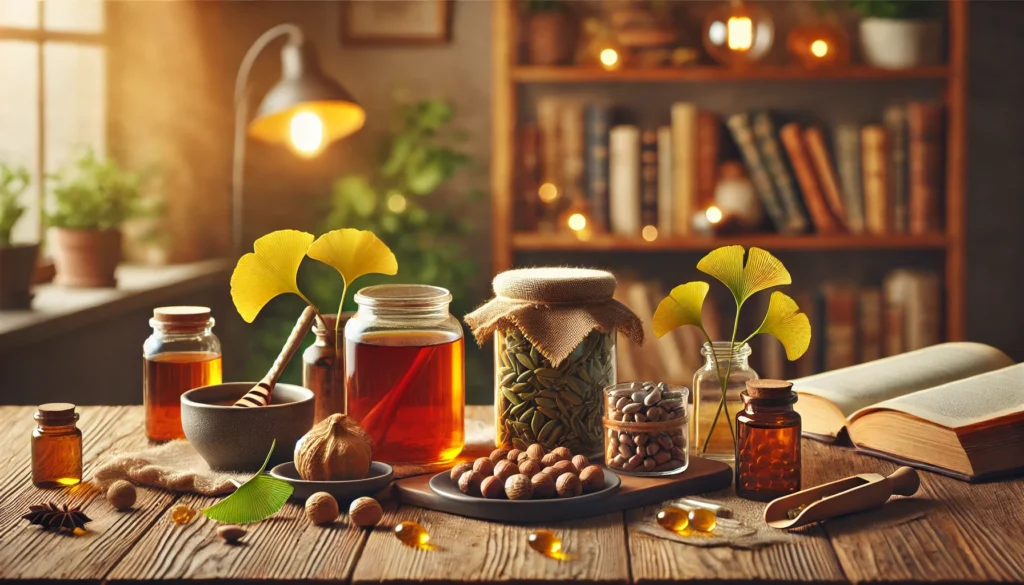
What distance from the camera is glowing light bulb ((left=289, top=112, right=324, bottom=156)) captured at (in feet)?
8.55

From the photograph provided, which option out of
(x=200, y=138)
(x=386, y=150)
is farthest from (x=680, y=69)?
(x=200, y=138)

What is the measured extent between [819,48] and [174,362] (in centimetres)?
220

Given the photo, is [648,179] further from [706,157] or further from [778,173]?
[778,173]

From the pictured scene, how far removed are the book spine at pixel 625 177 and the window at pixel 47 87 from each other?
1300mm

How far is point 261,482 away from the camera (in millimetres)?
1041

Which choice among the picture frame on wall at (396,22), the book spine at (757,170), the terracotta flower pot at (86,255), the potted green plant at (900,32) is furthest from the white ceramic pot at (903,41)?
the terracotta flower pot at (86,255)

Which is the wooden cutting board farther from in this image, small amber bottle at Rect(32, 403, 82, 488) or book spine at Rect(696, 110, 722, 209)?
book spine at Rect(696, 110, 722, 209)

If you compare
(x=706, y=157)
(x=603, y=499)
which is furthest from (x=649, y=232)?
(x=603, y=499)

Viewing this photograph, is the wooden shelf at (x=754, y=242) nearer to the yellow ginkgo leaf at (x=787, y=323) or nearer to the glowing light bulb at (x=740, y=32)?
the glowing light bulb at (x=740, y=32)

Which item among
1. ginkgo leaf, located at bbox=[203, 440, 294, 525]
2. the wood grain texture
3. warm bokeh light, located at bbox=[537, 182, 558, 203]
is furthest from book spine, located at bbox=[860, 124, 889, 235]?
ginkgo leaf, located at bbox=[203, 440, 294, 525]

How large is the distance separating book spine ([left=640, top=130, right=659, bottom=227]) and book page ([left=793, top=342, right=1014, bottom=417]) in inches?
61.1

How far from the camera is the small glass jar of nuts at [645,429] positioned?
1.10 m

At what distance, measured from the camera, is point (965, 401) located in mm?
1212

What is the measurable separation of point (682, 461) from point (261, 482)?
1.34 ft
